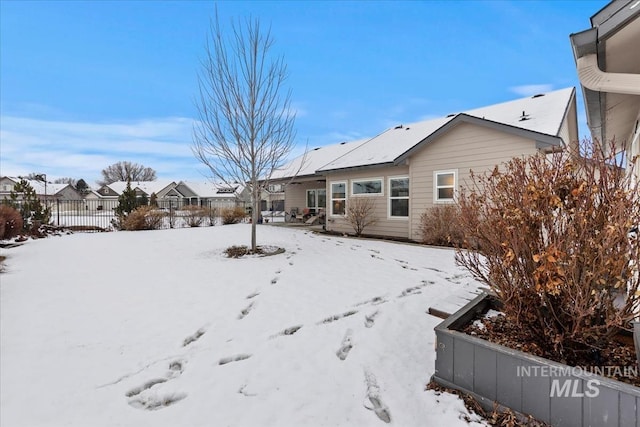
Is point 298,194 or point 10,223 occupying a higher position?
point 298,194

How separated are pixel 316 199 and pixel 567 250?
1643 cm

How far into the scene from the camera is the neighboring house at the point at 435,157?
8.30m

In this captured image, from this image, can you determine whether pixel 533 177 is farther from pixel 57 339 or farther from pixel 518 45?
pixel 518 45

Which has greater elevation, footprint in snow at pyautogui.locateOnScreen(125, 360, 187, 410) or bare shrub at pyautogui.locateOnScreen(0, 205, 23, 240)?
bare shrub at pyautogui.locateOnScreen(0, 205, 23, 240)

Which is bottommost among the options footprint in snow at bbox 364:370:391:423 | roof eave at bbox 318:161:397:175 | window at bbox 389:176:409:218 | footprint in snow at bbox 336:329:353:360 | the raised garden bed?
footprint in snow at bbox 364:370:391:423

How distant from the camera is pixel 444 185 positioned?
957cm

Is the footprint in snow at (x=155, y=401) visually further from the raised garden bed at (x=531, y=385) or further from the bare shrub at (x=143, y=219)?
the bare shrub at (x=143, y=219)

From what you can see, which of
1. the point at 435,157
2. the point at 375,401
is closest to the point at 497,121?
the point at 435,157

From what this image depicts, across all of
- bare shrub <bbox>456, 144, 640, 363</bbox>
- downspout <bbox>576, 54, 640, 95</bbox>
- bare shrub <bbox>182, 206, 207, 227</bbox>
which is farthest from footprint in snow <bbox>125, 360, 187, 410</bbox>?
bare shrub <bbox>182, 206, 207, 227</bbox>

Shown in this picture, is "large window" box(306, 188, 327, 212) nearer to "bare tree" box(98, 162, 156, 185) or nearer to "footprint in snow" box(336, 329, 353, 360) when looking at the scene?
"footprint in snow" box(336, 329, 353, 360)

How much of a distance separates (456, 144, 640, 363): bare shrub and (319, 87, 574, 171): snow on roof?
6607mm

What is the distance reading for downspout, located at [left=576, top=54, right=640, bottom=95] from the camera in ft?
9.39

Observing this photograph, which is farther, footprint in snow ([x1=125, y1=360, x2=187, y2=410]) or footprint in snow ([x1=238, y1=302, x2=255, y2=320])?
footprint in snow ([x1=238, y1=302, x2=255, y2=320])

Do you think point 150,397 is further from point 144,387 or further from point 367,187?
point 367,187
